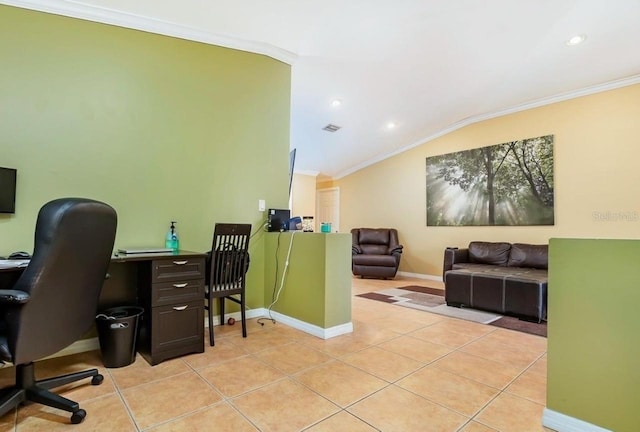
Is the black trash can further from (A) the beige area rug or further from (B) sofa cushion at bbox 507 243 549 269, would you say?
(B) sofa cushion at bbox 507 243 549 269

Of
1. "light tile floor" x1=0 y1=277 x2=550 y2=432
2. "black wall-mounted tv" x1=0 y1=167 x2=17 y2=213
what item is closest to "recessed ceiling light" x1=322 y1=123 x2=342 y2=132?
"light tile floor" x1=0 y1=277 x2=550 y2=432

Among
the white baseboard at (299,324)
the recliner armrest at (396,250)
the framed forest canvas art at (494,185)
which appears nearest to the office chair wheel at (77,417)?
the white baseboard at (299,324)

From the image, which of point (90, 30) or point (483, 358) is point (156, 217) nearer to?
point (90, 30)

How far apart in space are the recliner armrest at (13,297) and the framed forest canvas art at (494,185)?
19.2 feet

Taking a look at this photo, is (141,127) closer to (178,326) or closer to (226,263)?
(226,263)

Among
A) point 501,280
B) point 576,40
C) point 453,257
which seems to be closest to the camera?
point 576,40

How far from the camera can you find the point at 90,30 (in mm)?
2682

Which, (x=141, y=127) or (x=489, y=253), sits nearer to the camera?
(x=141, y=127)

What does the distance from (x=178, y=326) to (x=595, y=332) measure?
2.60 meters

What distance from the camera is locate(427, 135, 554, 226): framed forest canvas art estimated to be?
495 centimetres

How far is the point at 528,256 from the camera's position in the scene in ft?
15.4

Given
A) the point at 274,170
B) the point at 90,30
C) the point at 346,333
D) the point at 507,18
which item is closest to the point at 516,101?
the point at 507,18

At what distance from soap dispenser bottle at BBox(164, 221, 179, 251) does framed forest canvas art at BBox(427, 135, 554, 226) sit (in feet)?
15.7

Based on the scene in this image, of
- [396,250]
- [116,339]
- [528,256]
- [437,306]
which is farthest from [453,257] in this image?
[116,339]
